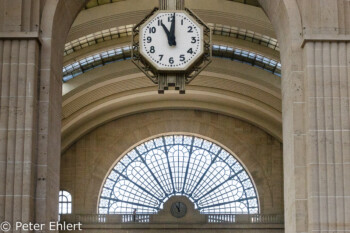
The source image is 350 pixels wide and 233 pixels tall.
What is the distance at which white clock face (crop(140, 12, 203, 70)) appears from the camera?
1955 centimetres

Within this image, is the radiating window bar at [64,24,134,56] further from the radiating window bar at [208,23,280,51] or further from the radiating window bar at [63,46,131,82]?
the radiating window bar at [208,23,280,51]

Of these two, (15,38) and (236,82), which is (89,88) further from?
(15,38)

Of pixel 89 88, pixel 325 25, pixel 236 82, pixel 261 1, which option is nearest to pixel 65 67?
pixel 89 88

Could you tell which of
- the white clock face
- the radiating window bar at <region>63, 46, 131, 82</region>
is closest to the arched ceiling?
the radiating window bar at <region>63, 46, 131, 82</region>

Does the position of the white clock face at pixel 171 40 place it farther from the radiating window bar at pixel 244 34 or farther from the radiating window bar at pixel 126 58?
the radiating window bar at pixel 126 58

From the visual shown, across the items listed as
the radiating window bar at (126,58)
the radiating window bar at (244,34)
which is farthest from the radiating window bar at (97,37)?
the radiating window bar at (244,34)

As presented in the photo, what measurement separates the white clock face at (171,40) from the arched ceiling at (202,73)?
1466cm

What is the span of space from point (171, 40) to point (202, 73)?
2499cm

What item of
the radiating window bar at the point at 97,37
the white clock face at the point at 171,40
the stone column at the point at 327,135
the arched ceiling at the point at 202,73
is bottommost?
the stone column at the point at 327,135

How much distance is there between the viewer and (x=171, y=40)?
63.9ft

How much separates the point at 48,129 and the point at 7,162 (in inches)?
53.7

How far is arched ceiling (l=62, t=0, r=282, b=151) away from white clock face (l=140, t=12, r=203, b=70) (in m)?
14.7

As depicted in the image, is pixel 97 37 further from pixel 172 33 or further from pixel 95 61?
pixel 172 33

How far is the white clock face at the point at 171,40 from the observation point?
19.5 m
